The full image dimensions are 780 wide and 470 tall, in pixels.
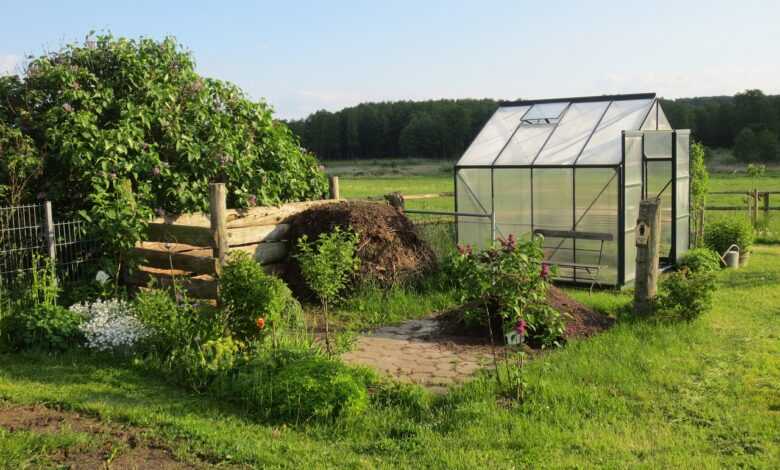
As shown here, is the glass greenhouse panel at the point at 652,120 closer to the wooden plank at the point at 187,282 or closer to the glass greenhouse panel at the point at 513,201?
the glass greenhouse panel at the point at 513,201

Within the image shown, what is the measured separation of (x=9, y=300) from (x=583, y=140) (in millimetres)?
9326

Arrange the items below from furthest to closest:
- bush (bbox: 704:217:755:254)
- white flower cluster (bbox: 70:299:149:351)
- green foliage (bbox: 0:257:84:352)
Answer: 1. bush (bbox: 704:217:755:254)
2. green foliage (bbox: 0:257:84:352)
3. white flower cluster (bbox: 70:299:149:351)

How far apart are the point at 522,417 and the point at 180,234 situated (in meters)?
4.82

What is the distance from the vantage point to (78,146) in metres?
9.18

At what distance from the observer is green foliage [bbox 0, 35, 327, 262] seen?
30.1 feet

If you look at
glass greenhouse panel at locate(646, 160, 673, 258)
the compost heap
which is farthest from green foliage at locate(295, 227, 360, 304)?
glass greenhouse panel at locate(646, 160, 673, 258)

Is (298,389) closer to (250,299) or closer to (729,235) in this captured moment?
(250,299)

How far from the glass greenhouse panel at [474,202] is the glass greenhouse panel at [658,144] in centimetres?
289

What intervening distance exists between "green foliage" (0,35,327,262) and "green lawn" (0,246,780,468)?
270cm

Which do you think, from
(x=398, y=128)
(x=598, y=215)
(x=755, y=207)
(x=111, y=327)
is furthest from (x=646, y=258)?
(x=398, y=128)

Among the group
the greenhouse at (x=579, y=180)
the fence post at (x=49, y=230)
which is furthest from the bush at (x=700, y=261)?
the fence post at (x=49, y=230)

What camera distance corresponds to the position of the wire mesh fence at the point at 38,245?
8.72 metres

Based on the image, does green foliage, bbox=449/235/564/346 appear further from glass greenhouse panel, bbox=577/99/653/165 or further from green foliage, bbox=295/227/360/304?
glass greenhouse panel, bbox=577/99/653/165

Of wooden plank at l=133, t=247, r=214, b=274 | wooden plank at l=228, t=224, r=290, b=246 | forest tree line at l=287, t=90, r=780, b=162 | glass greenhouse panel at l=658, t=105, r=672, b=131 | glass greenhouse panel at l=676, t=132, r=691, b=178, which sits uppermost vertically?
forest tree line at l=287, t=90, r=780, b=162
